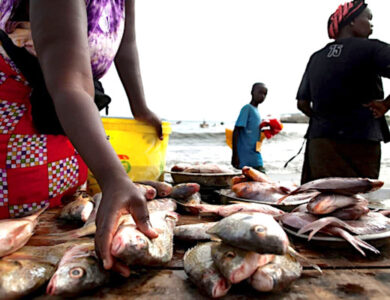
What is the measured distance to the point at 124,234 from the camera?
4.13 ft

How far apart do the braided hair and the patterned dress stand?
2.94 meters

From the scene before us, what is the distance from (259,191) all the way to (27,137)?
188 centimetres

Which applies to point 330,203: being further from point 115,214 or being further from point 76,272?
point 76,272

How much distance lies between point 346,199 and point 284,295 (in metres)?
0.85

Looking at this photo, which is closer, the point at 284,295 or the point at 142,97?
the point at 284,295

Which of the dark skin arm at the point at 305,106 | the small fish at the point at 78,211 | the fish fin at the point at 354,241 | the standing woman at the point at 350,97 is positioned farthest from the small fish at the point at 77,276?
the dark skin arm at the point at 305,106

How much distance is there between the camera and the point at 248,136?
21.0ft

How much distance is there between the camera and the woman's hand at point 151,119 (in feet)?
10.4

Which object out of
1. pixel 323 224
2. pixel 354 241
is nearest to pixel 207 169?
pixel 323 224

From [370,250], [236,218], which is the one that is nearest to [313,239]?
[370,250]

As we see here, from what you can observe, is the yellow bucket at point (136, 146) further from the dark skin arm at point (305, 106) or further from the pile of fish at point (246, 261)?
the dark skin arm at point (305, 106)

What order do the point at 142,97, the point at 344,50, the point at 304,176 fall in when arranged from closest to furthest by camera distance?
1. the point at 142,97
2. the point at 344,50
3. the point at 304,176

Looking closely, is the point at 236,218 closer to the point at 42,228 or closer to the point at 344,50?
the point at 42,228

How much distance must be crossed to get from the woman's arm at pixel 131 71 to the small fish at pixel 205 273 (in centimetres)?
195
